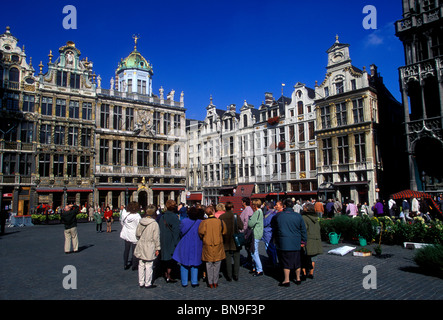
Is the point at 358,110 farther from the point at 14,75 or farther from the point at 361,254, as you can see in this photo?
the point at 14,75

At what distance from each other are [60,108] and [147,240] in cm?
3787

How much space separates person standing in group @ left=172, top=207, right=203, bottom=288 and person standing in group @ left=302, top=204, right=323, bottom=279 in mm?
2664

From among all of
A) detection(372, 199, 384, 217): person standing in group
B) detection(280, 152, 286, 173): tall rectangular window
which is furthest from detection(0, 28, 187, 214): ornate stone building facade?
detection(372, 199, 384, 217): person standing in group

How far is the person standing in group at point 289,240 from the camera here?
8.10 metres

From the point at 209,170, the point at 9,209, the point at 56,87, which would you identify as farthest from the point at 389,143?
the point at 9,209

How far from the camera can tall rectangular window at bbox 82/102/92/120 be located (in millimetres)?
42500

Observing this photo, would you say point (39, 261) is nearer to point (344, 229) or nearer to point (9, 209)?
point (344, 229)

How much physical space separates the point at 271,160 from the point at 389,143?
13.1 meters

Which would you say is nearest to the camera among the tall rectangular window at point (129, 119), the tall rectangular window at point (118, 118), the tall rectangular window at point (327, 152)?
the tall rectangular window at point (327, 152)

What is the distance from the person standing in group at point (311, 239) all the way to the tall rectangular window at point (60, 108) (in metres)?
38.8

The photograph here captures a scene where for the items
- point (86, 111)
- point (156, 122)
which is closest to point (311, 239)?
point (86, 111)

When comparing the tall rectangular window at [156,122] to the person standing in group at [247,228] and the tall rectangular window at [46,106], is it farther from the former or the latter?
the person standing in group at [247,228]

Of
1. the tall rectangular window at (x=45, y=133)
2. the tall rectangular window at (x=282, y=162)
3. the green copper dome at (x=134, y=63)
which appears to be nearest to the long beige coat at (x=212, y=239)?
the tall rectangular window at (x=282, y=162)

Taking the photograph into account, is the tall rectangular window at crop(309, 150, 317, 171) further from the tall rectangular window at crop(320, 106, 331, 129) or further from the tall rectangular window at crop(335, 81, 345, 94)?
the tall rectangular window at crop(335, 81, 345, 94)
